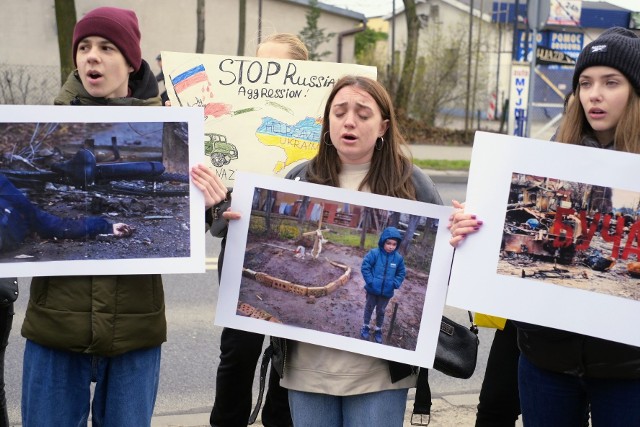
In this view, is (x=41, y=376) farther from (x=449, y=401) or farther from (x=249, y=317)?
(x=449, y=401)

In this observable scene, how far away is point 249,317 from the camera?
2.72 metres

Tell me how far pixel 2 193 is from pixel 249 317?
2.81ft

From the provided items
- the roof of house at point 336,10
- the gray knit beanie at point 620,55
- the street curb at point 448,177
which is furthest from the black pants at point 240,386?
the roof of house at point 336,10

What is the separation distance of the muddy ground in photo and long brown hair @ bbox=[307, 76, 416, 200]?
0.79ft

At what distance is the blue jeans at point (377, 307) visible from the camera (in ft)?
8.64

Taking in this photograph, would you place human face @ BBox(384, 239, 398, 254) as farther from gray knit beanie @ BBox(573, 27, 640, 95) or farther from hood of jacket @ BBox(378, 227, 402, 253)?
gray knit beanie @ BBox(573, 27, 640, 95)

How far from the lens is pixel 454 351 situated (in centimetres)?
283

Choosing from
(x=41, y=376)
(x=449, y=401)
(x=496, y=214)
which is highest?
(x=496, y=214)

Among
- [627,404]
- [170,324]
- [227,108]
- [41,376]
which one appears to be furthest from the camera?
[170,324]

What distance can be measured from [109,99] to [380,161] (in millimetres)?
896

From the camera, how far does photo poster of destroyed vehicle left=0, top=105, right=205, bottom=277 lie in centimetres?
257

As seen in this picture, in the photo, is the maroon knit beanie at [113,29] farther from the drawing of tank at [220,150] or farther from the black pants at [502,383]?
the black pants at [502,383]

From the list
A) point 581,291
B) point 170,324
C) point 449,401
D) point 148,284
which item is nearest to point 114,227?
point 148,284

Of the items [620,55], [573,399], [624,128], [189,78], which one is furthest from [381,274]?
[189,78]
